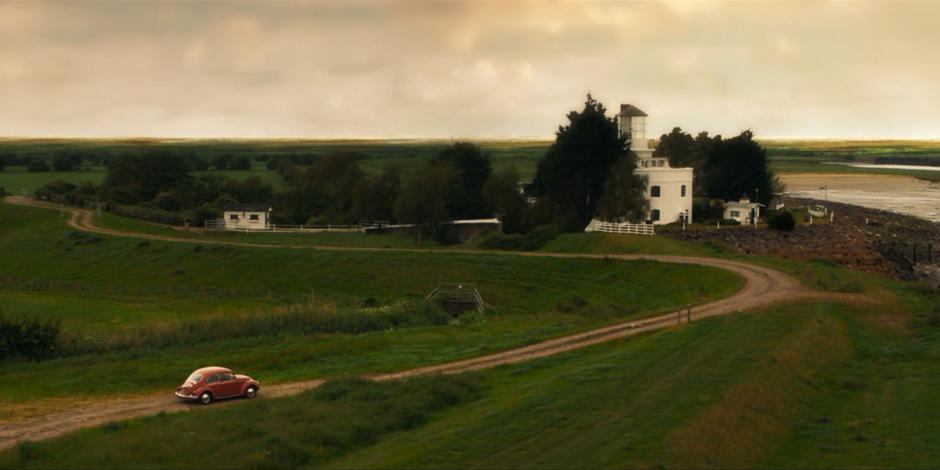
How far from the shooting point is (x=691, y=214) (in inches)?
3745

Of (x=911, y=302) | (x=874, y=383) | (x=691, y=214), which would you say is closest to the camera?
(x=874, y=383)

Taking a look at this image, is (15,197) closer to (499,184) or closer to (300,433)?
(499,184)

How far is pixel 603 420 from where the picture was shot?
30.5 metres

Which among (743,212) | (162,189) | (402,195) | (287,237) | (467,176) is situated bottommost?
(287,237)

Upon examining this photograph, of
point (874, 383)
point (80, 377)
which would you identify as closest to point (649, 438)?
point (874, 383)

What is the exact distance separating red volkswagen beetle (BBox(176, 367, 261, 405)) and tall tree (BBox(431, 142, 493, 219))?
238 ft

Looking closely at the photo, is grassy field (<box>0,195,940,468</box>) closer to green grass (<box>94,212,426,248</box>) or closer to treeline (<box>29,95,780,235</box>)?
treeline (<box>29,95,780,235</box>)

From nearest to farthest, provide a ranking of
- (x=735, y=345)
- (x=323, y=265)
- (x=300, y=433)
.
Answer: (x=300, y=433), (x=735, y=345), (x=323, y=265)

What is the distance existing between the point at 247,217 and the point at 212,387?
75886mm

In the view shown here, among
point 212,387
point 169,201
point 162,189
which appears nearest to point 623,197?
point 212,387

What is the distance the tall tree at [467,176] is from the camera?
111250 millimetres

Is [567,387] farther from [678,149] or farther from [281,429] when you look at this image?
[678,149]

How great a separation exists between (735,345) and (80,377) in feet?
83.9

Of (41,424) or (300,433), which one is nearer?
(300,433)
